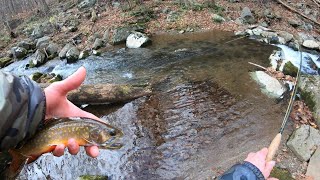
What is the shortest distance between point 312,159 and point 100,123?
424cm

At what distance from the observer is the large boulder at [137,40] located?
519 inches

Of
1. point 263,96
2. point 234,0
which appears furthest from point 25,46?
point 263,96

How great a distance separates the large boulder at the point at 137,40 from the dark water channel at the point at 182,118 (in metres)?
1.85

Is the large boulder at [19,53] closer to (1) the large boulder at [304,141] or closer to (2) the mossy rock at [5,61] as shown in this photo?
(2) the mossy rock at [5,61]

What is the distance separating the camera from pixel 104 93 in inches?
305

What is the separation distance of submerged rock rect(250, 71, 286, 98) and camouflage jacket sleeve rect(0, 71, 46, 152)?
6.48 meters

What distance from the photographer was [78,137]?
9.27 feet

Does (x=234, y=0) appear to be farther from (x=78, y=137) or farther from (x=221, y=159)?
(x=78, y=137)

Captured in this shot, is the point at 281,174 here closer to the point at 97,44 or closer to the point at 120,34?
the point at 97,44

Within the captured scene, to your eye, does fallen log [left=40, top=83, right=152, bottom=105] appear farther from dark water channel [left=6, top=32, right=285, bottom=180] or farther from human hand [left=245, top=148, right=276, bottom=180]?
human hand [left=245, top=148, right=276, bottom=180]

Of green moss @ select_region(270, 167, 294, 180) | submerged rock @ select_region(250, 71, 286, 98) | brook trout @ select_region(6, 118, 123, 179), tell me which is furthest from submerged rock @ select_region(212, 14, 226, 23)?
brook trout @ select_region(6, 118, 123, 179)

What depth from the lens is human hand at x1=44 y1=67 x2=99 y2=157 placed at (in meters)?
2.77

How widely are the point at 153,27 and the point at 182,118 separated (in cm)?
946

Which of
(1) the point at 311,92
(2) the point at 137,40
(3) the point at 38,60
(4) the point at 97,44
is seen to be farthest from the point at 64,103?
(4) the point at 97,44
